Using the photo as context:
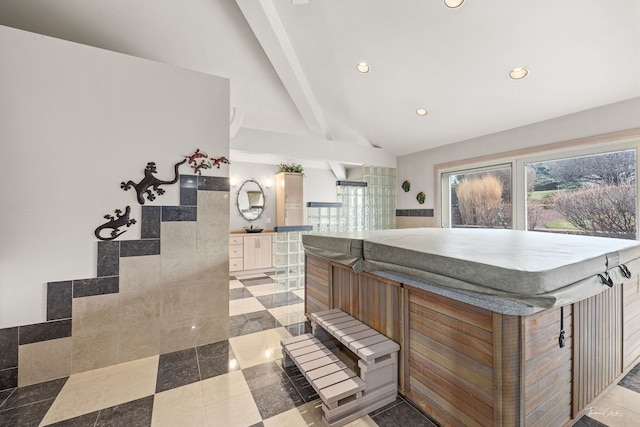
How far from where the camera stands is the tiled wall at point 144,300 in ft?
6.38

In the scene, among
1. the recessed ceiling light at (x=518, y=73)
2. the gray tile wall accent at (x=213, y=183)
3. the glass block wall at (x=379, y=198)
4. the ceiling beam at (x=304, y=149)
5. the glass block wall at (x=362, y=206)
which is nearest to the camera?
the gray tile wall accent at (x=213, y=183)

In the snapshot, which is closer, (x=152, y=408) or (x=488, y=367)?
(x=488, y=367)

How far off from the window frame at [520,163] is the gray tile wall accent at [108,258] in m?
4.55

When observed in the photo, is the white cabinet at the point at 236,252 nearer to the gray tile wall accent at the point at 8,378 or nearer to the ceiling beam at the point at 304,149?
the ceiling beam at the point at 304,149

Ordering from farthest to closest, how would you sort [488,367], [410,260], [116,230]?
[116,230]
[410,260]
[488,367]

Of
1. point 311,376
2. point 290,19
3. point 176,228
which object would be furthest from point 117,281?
point 290,19

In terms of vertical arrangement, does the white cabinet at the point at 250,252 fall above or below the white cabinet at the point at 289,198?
below

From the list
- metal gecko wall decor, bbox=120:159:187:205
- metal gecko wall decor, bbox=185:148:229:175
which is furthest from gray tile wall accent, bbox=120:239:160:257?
metal gecko wall decor, bbox=185:148:229:175

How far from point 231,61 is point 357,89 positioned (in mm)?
1690

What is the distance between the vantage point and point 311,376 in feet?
5.22

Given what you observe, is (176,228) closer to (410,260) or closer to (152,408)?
(152,408)

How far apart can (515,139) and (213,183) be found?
13.2 feet

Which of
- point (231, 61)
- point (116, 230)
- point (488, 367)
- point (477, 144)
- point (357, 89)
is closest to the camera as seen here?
point (488, 367)

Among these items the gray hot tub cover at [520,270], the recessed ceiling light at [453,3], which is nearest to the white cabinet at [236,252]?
the gray hot tub cover at [520,270]
